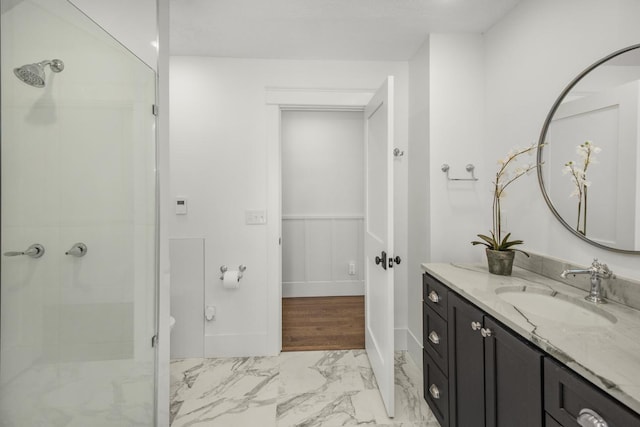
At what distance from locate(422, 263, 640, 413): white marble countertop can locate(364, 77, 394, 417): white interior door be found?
438 millimetres

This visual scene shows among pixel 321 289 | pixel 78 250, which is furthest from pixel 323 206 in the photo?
pixel 78 250

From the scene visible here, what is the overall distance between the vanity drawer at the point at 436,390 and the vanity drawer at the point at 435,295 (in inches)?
12.1

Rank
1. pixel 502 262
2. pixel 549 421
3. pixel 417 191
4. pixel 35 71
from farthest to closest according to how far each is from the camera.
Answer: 1. pixel 417 191
2. pixel 502 262
3. pixel 35 71
4. pixel 549 421

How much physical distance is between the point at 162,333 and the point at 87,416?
15.9 inches

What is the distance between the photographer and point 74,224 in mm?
1121

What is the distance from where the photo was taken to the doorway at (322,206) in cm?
351

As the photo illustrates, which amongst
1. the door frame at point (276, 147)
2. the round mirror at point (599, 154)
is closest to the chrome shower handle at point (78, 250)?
the door frame at point (276, 147)

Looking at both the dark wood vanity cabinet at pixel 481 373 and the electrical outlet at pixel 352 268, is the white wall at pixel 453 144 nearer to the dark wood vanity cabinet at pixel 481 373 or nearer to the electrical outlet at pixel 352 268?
the dark wood vanity cabinet at pixel 481 373

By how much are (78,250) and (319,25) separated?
1798mm

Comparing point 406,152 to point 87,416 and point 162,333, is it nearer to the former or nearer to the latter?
point 162,333

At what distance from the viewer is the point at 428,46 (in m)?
2.01

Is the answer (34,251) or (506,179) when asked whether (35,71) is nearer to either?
(34,251)

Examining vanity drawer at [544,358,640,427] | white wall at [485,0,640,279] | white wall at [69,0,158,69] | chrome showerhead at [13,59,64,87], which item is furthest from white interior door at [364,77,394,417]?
chrome showerhead at [13,59,64,87]

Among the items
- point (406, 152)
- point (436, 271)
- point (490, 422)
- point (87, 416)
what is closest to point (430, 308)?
point (436, 271)
